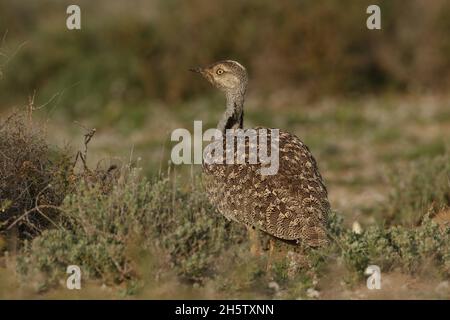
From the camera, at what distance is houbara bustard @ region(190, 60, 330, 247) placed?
549 centimetres

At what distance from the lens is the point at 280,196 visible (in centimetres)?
557

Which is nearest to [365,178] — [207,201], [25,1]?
[207,201]

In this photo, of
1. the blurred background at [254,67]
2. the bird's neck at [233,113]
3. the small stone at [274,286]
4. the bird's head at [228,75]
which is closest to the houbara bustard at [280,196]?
the small stone at [274,286]

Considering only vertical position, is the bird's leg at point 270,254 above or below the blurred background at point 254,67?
below

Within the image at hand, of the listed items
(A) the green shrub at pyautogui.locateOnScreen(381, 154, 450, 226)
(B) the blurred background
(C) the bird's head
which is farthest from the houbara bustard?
(B) the blurred background

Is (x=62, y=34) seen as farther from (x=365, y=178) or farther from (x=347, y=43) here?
(x=365, y=178)

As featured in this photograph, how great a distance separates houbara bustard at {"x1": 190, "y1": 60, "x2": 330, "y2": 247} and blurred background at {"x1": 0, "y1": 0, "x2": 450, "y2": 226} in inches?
303

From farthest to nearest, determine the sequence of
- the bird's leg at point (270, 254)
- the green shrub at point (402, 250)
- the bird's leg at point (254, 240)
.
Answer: the bird's leg at point (254, 240), the bird's leg at point (270, 254), the green shrub at point (402, 250)

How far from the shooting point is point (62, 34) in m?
19.3

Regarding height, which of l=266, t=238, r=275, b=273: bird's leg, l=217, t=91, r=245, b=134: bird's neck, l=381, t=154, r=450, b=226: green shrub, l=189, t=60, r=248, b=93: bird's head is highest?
l=189, t=60, r=248, b=93: bird's head

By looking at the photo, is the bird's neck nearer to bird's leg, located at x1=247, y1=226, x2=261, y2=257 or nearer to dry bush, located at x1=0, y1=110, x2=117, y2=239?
dry bush, located at x1=0, y1=110, x2=117, y2=239

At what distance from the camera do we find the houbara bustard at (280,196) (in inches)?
216

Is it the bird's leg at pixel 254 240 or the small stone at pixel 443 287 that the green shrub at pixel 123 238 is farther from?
the small stone at pixel 443 287

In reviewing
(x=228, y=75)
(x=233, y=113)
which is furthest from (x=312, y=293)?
(x=228, y=75)
